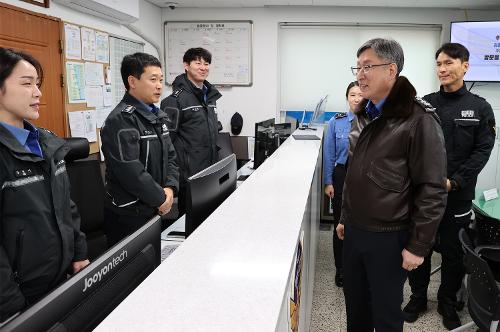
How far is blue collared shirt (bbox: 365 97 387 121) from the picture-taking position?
1.62 m

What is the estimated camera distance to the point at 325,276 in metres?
3.24

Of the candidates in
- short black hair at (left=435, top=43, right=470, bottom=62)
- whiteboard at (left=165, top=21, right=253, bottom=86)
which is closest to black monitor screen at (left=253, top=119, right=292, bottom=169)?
short black hair at (left=435, top=43, right=470, bottom=62)

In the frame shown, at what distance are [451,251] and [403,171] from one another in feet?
4.13

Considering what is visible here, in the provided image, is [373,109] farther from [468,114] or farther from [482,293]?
[468,114]

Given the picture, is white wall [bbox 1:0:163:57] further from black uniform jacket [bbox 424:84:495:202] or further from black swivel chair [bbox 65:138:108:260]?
black uniform jacket [bbox 424:84:495:202]

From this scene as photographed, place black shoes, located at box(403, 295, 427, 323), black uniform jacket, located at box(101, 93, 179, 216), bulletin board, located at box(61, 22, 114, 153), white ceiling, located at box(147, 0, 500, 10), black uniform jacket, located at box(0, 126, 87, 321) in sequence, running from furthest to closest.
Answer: white ceiling, located at box(147, 0, 500, 10) → bulletin board, located at box(61, 22, 114, 153) → black shoes, located at box(403, 295, 427, 323) → black uniform jacket, located at box(101, 93, 179, 216) → black uniform jacket, located at box(0, 126, 87, 321)

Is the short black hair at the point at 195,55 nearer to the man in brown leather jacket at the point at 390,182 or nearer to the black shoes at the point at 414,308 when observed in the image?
the man in brown leather jacket at the point at 390,182

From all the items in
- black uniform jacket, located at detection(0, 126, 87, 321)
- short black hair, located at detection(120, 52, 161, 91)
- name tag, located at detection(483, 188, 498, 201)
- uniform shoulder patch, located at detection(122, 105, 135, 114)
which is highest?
short black hair, located at detection(120, 52, 161, 91)

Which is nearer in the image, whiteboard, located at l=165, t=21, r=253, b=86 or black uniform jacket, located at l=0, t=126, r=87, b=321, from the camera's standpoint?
black uniform jacket, located at l=0, t=126, r=87, b=321

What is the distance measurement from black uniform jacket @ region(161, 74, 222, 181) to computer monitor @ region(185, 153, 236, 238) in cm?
147

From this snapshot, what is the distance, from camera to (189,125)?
9.52 feet

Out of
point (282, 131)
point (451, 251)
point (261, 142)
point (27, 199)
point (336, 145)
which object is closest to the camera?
point (27, 199)

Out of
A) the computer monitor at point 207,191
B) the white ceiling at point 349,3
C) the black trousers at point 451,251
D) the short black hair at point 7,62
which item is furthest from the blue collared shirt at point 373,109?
the white ceiling at point 349,3

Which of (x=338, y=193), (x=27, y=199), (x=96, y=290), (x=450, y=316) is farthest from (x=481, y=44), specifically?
(x=96, y=290)
